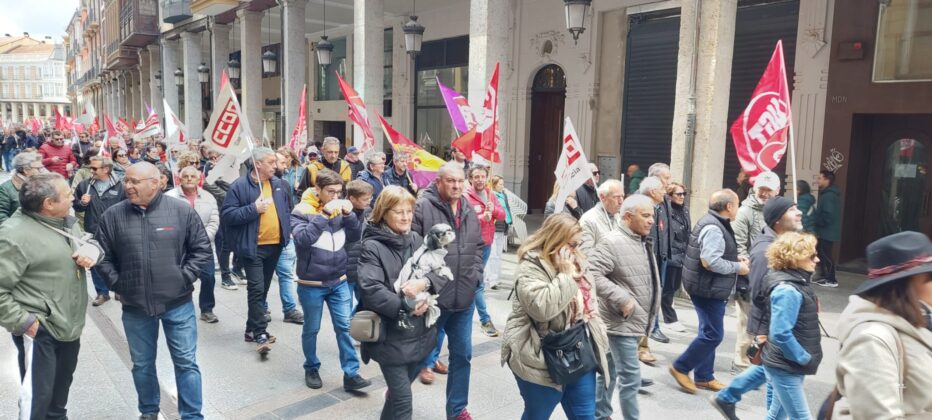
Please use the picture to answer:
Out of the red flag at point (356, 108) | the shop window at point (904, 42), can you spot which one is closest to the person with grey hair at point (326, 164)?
the red flag at point (356, 108)

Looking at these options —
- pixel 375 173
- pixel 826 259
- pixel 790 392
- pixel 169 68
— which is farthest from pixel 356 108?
pixel 169 68

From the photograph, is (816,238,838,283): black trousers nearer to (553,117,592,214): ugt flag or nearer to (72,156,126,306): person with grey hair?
(553,117,592,214): ugt flag

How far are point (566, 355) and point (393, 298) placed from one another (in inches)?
40.3

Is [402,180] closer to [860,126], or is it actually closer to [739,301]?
[739,301]

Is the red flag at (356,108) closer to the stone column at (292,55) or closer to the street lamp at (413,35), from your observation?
the street lamp at (413,35)

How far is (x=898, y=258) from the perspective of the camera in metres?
2.21

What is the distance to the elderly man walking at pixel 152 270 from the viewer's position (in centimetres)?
395

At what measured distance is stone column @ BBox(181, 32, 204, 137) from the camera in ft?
73.2

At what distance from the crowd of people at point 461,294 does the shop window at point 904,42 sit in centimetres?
529

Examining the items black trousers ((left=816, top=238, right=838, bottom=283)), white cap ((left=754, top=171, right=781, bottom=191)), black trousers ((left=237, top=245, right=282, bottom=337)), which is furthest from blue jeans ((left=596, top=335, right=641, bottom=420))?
black trousers ((left=816, top=238, right=838, bottom=283))

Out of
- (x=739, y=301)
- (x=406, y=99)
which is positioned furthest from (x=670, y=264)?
(x=406, y=99)

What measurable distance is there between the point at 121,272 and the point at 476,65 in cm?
761

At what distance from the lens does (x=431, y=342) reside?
3.81 metres

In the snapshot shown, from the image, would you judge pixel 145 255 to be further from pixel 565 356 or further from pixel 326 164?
pixel 326 164
